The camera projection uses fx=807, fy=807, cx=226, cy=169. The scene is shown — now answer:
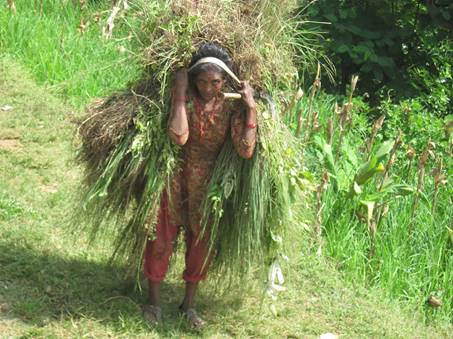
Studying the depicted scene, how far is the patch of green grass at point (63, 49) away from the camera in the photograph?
22.9ft

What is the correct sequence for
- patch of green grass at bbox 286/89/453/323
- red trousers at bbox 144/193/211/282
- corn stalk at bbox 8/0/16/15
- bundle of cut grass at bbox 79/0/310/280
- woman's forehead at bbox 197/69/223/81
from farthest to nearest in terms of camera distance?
corn stalk at bbox 8/0/16/15, patch of green grass at bbox 286/89/453/323, red trousers at bbox 144/193/211/282, bundle of cut grass at bbox 79/0/310/280, woman's forehead at bbox 197/69/223/81

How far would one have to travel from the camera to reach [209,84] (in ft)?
12.3

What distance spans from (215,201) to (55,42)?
13.2ft

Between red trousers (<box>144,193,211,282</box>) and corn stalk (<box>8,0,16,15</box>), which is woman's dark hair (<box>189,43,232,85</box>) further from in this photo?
corn stalk (<box>8,0,16,15</box>)

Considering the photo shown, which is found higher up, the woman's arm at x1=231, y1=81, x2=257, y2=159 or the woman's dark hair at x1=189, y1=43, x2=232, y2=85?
the woman's dark hair at x1=189, y1=43, x2=232, y2=85

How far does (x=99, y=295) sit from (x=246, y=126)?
4.22 feet

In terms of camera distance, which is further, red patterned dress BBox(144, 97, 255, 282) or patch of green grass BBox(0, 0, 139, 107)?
patch of green grass BBox(0, 0, 139, 107)

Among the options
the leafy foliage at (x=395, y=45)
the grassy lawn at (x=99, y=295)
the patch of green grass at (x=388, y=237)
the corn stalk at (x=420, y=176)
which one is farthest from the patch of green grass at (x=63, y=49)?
the corn stalk at (x=420, y=176)

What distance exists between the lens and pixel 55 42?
7.39m

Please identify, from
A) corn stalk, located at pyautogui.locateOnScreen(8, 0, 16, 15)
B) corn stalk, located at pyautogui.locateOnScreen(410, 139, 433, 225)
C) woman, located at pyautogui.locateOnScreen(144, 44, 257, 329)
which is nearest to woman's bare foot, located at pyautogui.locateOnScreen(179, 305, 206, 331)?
woman, located at pyautogui.locateOnScreen(144, 44, 257, 329)

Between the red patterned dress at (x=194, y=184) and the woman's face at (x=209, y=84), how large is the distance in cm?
4

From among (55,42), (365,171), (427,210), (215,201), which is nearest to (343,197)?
A: (365,171)

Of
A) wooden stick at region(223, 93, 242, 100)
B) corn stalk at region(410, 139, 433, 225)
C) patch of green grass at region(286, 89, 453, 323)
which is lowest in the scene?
patch of green grass at region(286, 89, 453, 323)

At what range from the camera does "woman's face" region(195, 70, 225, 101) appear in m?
3.73
